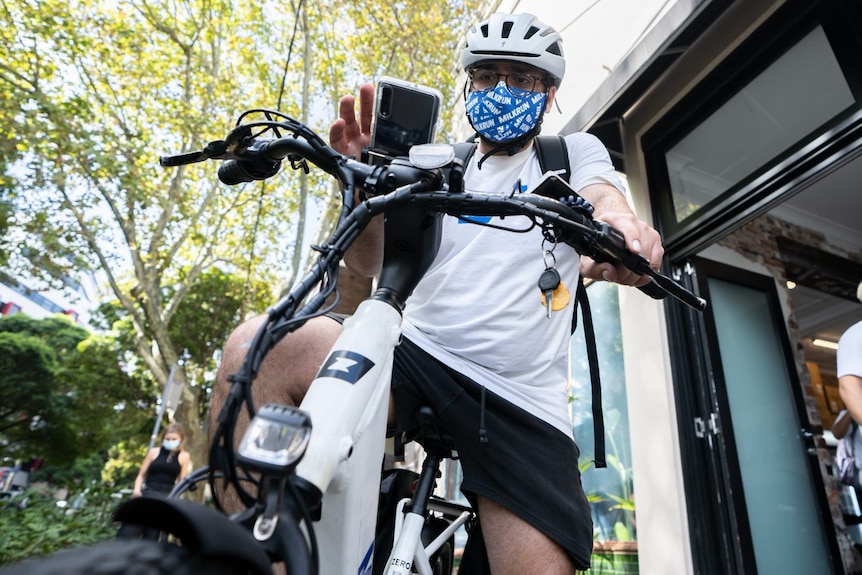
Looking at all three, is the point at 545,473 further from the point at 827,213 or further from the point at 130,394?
the point at 130,394

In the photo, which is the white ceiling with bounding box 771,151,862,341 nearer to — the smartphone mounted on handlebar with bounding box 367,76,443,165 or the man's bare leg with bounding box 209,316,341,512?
the smartphone mounted on handlebar with bounding box 367,76,443,165

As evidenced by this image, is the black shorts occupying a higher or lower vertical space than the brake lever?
lower

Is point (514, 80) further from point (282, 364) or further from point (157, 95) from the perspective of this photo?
point (157, 95)

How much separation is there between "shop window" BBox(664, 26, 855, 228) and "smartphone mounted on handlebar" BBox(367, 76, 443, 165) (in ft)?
9.37

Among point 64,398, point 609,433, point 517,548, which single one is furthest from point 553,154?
point 64,398

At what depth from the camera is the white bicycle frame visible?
761 mm

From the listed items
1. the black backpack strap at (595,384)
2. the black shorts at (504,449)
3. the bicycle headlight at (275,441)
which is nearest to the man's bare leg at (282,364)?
the black shorts at (504,449)

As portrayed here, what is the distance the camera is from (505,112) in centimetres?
177

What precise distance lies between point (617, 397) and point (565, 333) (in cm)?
321

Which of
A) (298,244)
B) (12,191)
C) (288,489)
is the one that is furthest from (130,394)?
(288,489)

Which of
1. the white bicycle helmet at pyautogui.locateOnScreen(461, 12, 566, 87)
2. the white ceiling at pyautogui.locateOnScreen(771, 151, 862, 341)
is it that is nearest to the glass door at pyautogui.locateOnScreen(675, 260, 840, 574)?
the white ceiling at pyautogui.locateOnScreen(771, 151, 862, 341)

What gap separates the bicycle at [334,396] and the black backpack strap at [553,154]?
67 cm

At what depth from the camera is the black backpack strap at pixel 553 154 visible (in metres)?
1.74

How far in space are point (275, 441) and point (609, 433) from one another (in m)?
4.44
